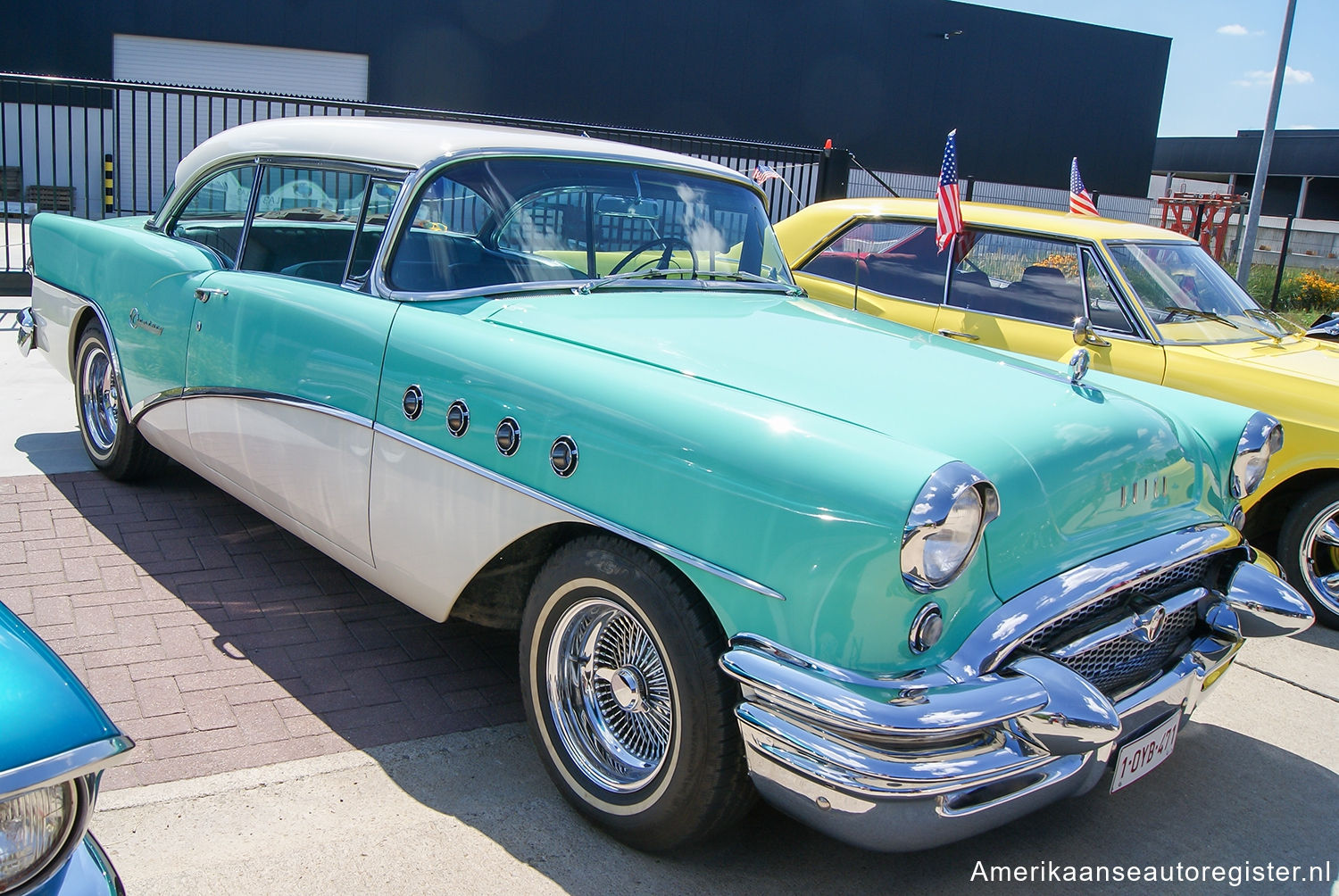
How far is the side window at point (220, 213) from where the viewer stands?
4.09m

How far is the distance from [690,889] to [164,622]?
6.87 ft

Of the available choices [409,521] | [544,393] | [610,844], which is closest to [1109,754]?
[610,844]

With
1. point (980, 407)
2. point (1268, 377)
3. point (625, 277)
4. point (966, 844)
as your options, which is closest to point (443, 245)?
point (625, 277)

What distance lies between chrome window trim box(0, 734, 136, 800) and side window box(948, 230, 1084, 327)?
4725 mm

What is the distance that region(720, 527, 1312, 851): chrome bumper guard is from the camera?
208 cm

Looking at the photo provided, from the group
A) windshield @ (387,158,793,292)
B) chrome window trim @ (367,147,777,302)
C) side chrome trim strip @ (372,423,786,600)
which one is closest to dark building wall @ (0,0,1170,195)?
windshield @ (387,158,793,292)

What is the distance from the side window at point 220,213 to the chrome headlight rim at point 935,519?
2.89 metres

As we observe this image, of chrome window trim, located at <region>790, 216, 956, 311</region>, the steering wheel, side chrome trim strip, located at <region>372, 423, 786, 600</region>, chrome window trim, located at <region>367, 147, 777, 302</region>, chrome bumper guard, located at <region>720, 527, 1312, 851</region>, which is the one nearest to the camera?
chrome bumper guard, located at <region>720, 527, 1312, 851</region>

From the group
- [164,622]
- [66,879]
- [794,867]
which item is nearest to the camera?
[66,879]

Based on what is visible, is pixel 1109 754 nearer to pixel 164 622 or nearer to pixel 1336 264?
pixel 164 622

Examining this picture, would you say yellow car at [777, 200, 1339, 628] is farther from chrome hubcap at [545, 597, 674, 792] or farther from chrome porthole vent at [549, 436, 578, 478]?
chrome hubcap at [545, 597, 674, 792]

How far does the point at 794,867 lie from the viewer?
2.63 m

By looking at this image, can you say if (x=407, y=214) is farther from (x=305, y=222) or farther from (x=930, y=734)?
(x=930, y=734)

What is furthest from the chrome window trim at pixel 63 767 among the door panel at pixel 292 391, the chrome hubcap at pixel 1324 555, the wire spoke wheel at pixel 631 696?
the chrome hubcap at pixel 1324 555
